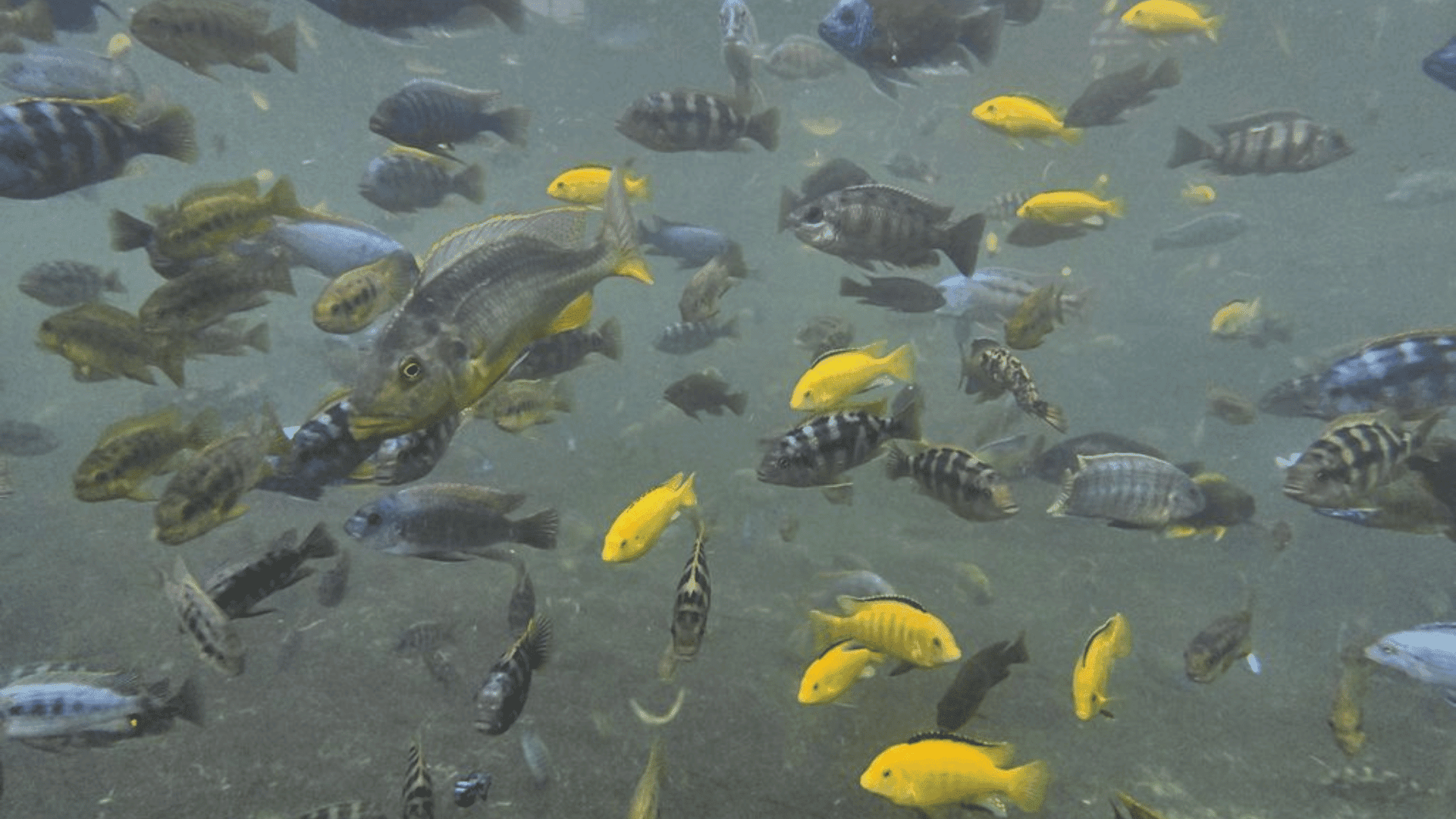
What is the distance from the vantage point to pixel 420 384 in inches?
72.5

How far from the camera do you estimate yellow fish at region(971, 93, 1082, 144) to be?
575cm

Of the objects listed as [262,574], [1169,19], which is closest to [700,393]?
[262,574]

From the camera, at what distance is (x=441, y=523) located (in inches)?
134

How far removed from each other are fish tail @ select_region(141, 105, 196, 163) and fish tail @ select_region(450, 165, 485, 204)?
2216 mm

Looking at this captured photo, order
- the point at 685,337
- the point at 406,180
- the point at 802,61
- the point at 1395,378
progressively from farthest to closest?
the point at 802,61 → the point at 685,337 → the point at 406,180 → the point at 1395,378

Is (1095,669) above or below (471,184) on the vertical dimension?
below

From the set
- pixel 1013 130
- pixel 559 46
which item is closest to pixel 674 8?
pixel 559 46

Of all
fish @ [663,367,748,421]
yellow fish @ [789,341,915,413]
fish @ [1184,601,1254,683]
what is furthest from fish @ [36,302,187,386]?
fish @ [1184,601,1254,683]

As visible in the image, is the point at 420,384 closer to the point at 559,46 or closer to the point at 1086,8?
the point at 1086,8

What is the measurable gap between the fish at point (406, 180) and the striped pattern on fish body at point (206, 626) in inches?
128

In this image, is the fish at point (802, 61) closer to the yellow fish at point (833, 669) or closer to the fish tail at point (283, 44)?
the fish tail at point (283, 44)

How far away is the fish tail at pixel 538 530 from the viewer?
11.7 feet

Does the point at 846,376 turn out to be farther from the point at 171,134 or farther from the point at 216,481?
the point at 171,134

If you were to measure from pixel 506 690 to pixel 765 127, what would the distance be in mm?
4117
